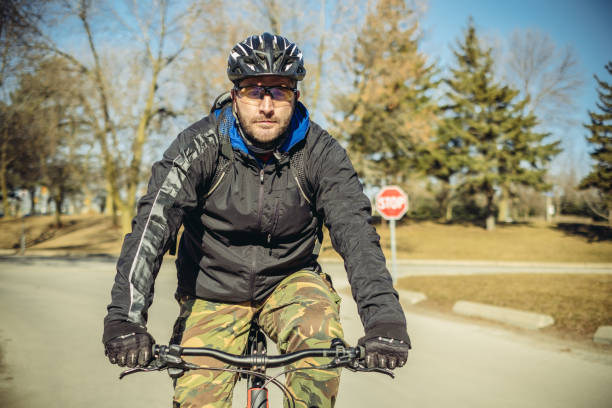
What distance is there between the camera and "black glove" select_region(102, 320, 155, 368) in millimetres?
1906

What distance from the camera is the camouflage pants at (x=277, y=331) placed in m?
2.17

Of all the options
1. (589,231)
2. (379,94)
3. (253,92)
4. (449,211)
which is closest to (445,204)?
(449,211)

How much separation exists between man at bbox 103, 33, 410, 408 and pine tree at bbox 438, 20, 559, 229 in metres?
39.6

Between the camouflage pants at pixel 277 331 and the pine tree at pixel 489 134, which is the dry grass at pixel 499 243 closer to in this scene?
the pine tree at pixel 489 134

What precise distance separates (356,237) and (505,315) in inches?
312

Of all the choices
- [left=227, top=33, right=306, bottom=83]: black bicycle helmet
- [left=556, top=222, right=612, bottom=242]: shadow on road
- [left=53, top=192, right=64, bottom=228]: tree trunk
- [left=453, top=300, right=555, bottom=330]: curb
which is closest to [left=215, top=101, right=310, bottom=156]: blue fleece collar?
[left=227, top=33, right=306, bottom=83]: black bicycle helmet

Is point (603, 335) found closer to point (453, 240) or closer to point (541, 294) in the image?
point (541, 294)

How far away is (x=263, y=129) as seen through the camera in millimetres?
2592

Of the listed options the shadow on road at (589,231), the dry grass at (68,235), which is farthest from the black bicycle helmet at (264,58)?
the shadow on road at (589,231)

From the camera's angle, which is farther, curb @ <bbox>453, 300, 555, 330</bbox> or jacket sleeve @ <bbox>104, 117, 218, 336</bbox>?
curb @ <bbox>453, 300, 555, 330</bbox>

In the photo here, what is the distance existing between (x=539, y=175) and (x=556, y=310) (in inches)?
1375

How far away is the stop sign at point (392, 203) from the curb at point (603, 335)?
6.44m

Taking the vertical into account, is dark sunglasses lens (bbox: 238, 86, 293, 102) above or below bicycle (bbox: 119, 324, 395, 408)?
→ above

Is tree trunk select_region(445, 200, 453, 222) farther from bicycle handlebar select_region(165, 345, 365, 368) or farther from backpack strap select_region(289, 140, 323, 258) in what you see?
bicycle handlebar select_region(165, 345, 365, 368)
